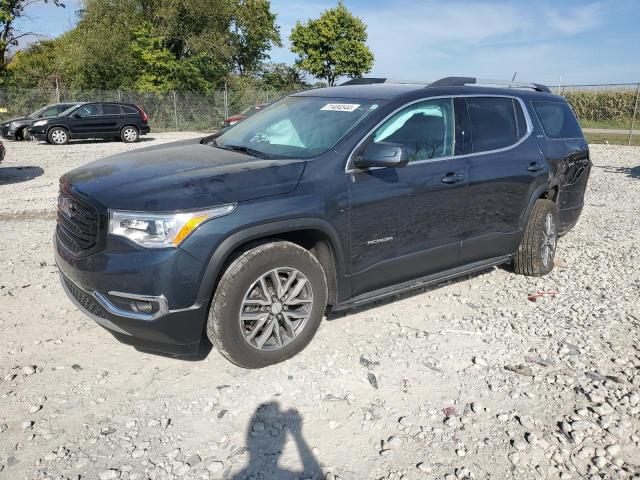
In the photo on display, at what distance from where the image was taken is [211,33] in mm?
35844

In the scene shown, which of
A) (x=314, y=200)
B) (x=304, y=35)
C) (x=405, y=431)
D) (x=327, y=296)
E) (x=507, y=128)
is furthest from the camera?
(x=304, y=35)

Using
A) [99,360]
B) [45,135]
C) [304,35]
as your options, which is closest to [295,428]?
[99,360]

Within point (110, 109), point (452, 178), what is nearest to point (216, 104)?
point (110, 109)

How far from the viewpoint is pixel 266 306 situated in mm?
3508

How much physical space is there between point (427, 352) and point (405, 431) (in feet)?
3.26

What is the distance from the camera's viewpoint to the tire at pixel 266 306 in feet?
10.9

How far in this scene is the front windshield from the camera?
157 inches

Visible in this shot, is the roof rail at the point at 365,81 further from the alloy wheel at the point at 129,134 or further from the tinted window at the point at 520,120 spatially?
the alloy wheel at the point at 129,134

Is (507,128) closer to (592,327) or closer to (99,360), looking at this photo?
(592,327)

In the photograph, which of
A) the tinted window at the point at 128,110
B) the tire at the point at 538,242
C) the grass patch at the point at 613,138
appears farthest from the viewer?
the grass patch at the point at 613,138

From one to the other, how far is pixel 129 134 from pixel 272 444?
20.7 m

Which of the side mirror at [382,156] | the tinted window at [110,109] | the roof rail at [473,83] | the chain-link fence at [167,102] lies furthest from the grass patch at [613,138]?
the side mirror at [382,156]

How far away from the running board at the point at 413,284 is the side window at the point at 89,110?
19189 mm

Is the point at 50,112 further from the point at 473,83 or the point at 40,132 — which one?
the point at 473,83
